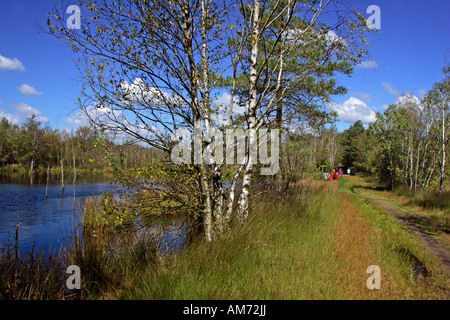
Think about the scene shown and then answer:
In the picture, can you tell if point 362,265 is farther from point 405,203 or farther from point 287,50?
point 405,203

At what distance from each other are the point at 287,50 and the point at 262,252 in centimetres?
382

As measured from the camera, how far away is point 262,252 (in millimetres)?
4477

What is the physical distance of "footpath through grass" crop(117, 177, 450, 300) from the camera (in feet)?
11.2

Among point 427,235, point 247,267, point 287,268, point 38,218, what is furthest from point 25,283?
point 38,218

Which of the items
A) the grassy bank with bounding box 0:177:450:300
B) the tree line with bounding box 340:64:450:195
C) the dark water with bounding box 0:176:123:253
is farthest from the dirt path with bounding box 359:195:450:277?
the dark water with bounding box 0:176:123:253

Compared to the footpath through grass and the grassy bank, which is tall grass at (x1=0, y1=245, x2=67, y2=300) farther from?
the footpath through grass

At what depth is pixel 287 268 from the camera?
4.02 meters

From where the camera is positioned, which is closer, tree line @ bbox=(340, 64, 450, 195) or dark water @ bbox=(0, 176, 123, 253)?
dark water @ bbox=(0, 176, 123, 253)

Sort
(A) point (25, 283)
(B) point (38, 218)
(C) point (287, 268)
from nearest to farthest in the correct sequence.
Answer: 1. (C) point (287, 268)
2. (A) point (25, 283)
3. (B) point (38, 218)

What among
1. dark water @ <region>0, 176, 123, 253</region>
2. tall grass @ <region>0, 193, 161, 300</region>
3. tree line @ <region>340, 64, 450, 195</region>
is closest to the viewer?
tall grass @ <region>0, 193, 161, 300</region>

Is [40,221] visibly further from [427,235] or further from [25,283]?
[427,235]

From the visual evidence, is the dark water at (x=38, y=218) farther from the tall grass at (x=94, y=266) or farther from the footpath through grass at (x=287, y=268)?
the footpath through grass at (x=287, y=268)

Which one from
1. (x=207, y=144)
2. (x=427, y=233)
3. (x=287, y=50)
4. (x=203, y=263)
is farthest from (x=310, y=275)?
(x=427, y=233)

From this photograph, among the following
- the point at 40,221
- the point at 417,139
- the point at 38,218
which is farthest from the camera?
the point at 417,139
